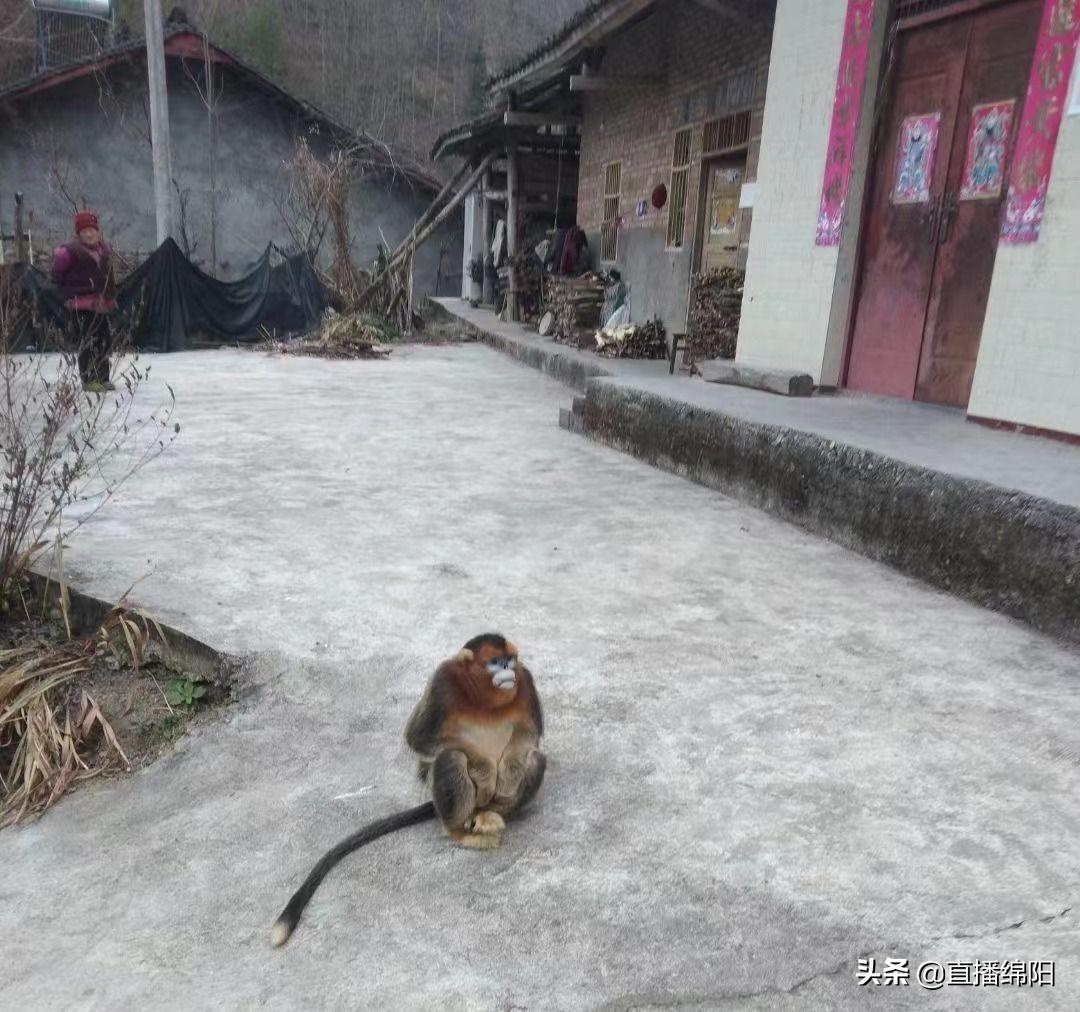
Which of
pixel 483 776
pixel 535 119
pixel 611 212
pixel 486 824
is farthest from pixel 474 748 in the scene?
pixel 535 119

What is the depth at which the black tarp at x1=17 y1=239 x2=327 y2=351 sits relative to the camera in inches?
461

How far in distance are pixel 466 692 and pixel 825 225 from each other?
211 inches

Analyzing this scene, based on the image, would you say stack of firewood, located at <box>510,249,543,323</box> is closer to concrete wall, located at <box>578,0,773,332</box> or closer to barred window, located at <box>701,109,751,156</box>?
concrete wall, located at <box>578,0,773,332</box>

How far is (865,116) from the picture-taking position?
5828 mm

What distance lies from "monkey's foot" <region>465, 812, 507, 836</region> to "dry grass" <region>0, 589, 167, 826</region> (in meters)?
1.11

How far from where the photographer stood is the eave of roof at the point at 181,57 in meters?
16.2

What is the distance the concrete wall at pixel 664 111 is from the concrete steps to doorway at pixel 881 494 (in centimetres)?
384

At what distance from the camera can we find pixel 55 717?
8.76 ft

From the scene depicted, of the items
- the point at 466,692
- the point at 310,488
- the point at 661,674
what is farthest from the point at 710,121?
the point at 466,692

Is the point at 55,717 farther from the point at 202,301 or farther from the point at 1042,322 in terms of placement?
the point at 202,301

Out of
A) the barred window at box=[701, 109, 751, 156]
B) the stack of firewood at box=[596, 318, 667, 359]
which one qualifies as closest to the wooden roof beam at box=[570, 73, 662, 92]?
the barred window at box=[701, 109, 751, 156]

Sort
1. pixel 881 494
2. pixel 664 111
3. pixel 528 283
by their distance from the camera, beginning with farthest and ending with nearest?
pixel 528 283, pixel 664 111, pixel 881 494

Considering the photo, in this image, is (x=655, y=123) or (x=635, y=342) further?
(x=655, y=123)

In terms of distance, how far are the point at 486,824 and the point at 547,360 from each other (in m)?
8.68
